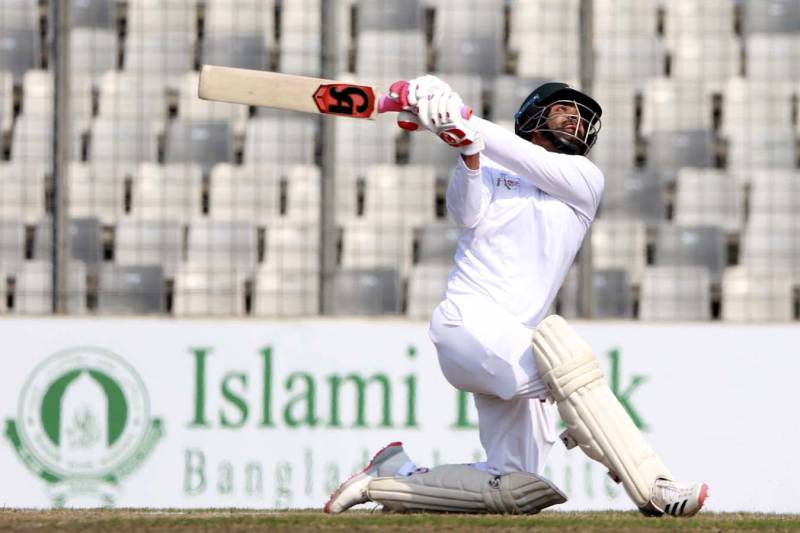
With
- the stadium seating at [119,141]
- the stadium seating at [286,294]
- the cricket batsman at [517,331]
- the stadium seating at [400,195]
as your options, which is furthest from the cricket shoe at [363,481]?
the stadium seating at [119,141]

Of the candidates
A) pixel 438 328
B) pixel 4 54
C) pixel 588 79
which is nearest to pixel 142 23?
pixel 4 54

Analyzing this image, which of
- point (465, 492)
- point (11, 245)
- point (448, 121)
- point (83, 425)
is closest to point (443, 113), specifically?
point (448, 121)

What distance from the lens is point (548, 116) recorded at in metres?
5.40

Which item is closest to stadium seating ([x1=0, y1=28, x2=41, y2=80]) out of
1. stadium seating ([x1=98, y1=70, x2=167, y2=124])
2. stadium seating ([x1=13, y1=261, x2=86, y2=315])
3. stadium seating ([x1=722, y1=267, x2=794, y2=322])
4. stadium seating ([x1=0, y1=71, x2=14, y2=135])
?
stadium seating ([x1=0, y1=71, x2=14, y2=135])

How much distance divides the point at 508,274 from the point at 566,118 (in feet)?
1.94

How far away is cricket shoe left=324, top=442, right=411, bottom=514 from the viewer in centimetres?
533

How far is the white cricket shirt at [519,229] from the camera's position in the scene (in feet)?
17.0

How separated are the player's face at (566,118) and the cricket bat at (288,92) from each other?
1.97 ft

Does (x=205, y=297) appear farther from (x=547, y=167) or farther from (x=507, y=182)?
(x=547, y=167)

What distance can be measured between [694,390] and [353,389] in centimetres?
177

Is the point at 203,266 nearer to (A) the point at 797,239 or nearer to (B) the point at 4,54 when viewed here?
(B) the point at 4,54

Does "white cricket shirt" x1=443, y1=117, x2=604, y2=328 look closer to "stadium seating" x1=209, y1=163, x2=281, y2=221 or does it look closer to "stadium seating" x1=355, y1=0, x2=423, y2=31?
"stadium seating" x1=209, y1=163, x2=281, y2=221

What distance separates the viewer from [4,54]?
11867 mm

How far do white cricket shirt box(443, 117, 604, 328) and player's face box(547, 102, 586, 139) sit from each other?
11 cm
